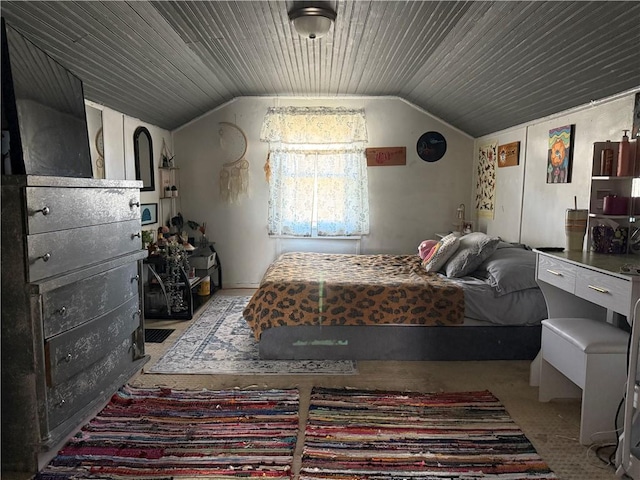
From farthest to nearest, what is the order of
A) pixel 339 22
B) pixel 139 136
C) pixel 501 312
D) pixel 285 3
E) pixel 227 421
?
1. pixel 139 136
2. pixel 501 312
3. pixel 339 22
4. pixel 285 3
5. pixel 227 421

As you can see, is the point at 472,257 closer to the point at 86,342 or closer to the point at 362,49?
the point at 362,49

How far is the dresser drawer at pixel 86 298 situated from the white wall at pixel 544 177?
3169mm

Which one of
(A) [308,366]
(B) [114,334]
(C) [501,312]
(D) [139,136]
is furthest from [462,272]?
(D) [139,136]

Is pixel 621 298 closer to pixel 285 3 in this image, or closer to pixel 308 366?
pixel 308 366

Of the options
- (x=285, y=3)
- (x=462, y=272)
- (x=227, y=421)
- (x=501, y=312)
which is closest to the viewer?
(x=227, y=421)

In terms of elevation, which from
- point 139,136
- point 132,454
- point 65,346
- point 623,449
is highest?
point 139,136

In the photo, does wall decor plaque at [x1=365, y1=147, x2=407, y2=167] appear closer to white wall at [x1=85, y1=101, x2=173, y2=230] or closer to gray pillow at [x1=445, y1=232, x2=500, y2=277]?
gray pillow at [x1=445, y1=232, x2=500, y2=277]

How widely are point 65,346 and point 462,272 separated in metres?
2.75

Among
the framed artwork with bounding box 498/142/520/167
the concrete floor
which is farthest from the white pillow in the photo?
the framed artwork with bounding box 498/142/520/167

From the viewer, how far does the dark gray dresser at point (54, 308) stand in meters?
1.80

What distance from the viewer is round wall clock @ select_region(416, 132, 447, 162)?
5.29 meters

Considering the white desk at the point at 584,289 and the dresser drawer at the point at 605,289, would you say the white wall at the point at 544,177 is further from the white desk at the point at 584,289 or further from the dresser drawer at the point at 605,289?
the dresser drawer at the point at 605,289

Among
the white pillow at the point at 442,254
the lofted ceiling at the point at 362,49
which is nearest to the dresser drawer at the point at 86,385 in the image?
the lofted ceiling at the point at 362,49

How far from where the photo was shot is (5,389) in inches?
73.8
